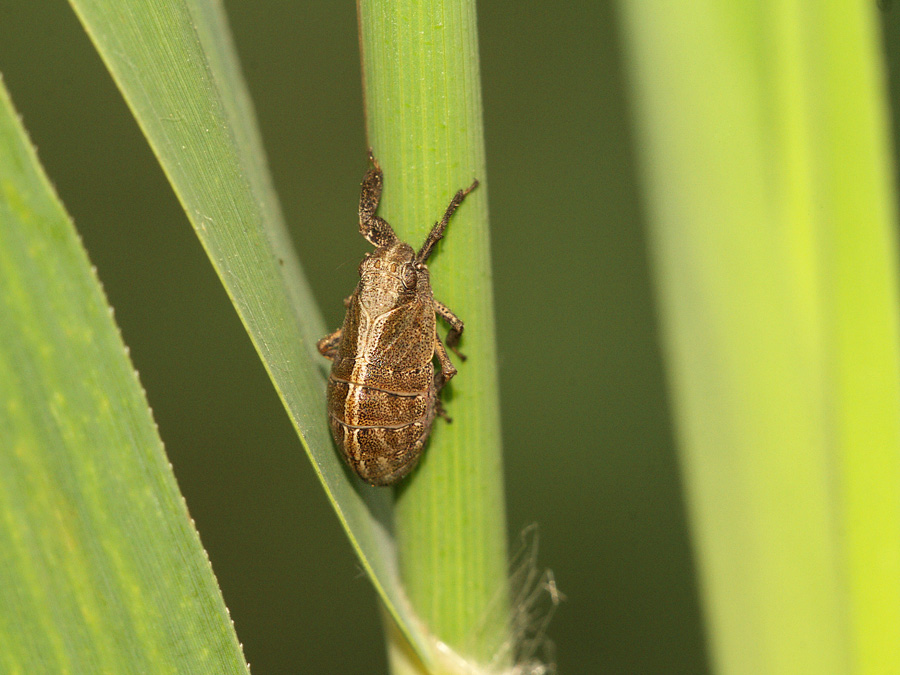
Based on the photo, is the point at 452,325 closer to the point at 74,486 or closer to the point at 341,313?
the point at 74,486

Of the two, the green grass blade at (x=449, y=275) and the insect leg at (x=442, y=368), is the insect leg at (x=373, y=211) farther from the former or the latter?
the insect leg at (x=442, y=368)

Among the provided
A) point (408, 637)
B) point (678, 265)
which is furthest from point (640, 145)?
point (408, 637)

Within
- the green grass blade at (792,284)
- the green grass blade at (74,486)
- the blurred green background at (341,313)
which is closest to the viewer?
the green grass blade at (74,486)

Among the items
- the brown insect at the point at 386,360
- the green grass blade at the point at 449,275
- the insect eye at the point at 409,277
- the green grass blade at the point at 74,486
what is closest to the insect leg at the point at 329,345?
the brown insect at the point at 386,360

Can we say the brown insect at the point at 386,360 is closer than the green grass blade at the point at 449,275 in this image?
No

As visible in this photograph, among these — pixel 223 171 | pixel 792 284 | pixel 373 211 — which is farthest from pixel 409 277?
pixel 792 284

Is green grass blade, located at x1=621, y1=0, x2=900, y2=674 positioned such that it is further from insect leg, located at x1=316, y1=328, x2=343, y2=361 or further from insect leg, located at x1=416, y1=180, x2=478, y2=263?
insect leg, located at x1=316, y1=328, x2=343, y2=361

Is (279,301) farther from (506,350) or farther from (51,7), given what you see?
(51,7)
